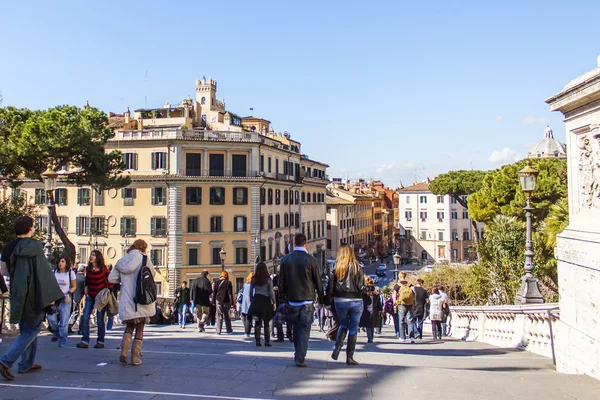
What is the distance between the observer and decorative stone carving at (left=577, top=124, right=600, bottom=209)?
6668 millimetres

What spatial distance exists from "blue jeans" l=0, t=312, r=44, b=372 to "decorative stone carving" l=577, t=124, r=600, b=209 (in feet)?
22.7

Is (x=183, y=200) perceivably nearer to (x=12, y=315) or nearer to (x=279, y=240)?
(x=279, y=240)

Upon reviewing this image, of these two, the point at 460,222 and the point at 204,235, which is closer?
the point at 204,235

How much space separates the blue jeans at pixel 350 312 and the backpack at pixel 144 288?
245 centimetres

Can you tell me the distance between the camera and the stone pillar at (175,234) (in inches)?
1736

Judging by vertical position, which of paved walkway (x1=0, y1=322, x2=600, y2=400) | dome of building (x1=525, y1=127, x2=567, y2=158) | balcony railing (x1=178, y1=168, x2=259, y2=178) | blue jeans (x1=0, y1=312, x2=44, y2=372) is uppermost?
dome of building (x1=525, y1=127, x2=567, y2=158)

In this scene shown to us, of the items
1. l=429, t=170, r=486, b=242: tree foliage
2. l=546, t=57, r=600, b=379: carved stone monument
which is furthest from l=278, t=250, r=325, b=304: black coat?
l=429, t=170, r=486, b=242: tree foliage

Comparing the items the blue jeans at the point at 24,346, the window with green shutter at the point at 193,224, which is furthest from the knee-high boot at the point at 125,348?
the window with green shutter at the point at 193,224

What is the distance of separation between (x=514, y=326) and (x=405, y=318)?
262cm

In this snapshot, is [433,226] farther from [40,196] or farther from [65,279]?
[65,279]

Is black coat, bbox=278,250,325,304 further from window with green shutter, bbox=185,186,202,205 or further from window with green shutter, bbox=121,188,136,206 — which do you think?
window with green shutter, bbox=121,188,136,206

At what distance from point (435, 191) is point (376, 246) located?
1330 inches

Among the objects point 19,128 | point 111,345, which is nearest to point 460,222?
point 19,128

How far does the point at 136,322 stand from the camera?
22.4 ft
